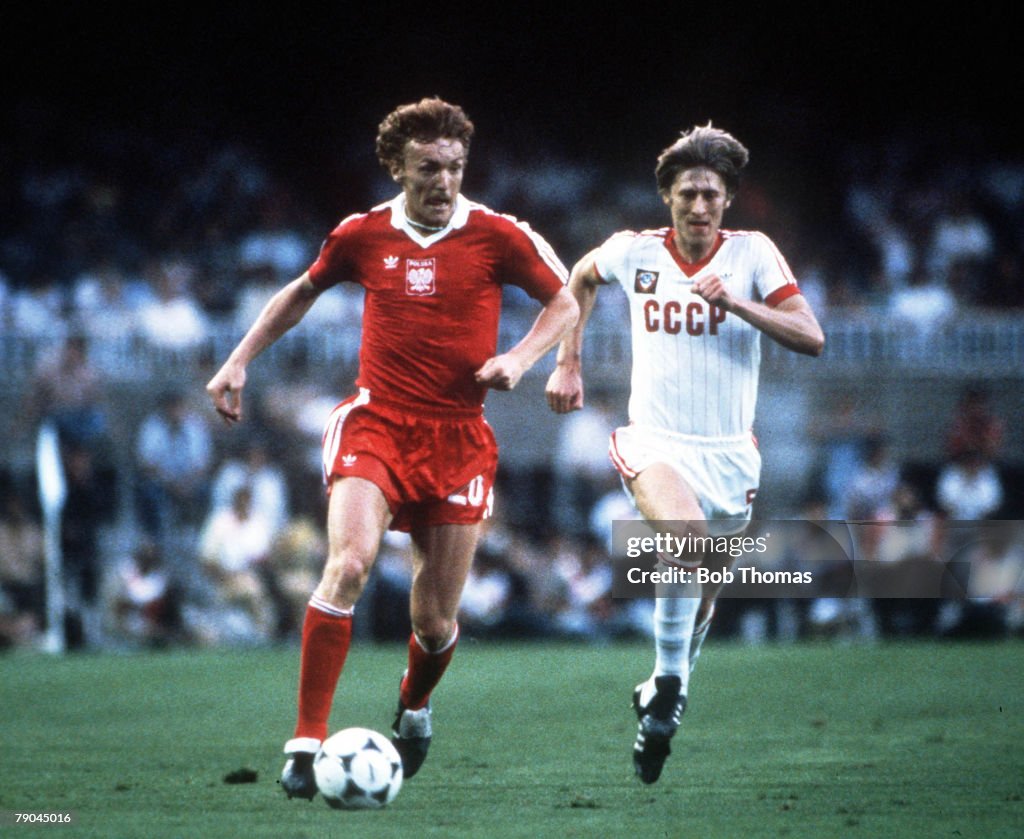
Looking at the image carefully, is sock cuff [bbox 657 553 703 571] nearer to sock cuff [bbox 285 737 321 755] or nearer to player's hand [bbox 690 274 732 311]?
player's hand [bbox 690 274 732 311]

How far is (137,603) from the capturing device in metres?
15.4

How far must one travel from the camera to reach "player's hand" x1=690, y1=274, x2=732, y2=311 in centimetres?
711

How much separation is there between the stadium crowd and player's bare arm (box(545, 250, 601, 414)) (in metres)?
6.93

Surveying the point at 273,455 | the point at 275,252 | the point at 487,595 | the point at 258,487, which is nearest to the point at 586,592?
the point at 487,595

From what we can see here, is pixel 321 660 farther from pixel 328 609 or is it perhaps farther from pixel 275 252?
pixel 275 252

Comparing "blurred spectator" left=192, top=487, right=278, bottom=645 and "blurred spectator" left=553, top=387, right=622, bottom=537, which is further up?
"blurred spectator" left=553, top=387, right=622, bottom=537

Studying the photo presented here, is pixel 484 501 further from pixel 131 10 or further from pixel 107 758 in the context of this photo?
pixel 131 10

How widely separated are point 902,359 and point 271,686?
25.0 feet

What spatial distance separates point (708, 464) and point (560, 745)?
5.13ft

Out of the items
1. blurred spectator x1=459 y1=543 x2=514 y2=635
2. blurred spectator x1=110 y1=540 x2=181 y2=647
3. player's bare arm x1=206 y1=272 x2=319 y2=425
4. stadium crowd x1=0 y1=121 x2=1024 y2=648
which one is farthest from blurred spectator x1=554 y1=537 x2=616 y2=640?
player's bare arm x1=206 y1=272 x2=319 y2=425

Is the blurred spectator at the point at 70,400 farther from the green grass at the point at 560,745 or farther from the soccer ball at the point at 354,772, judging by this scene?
the soccer ball at the point at 354,772

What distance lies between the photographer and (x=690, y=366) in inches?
311

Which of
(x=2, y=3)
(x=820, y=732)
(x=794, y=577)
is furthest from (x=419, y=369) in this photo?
(x=2, y=3)

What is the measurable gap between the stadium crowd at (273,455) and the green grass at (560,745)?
4.39 ft
